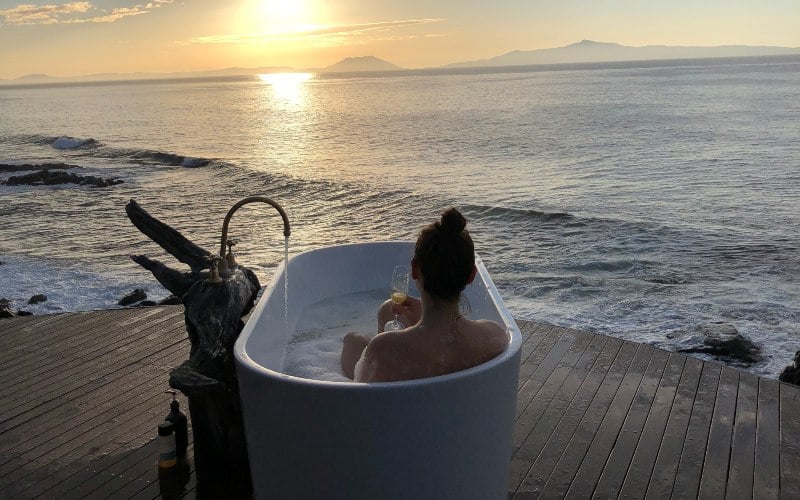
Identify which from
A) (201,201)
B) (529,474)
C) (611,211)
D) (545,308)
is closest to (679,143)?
(611,211)

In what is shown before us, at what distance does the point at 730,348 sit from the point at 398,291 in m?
3.58

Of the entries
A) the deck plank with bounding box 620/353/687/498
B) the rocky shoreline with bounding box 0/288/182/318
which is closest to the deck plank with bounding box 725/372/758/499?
the deck plank with bounding box 620/353/687/498

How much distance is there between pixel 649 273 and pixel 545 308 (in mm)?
2007

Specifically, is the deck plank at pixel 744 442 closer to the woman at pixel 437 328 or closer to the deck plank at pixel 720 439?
the deck plank at pixel 720 439

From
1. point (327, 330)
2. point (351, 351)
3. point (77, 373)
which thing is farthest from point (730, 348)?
point (77, 373)

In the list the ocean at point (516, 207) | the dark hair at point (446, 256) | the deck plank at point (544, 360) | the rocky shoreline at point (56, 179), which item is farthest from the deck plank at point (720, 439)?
the rocky shoreline at point (56, 179)

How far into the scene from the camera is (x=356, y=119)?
4028cm

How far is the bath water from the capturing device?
344cm

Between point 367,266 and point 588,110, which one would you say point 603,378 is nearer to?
point 367,266

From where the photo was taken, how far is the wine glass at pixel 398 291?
329 centimetres

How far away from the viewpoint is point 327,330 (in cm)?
429

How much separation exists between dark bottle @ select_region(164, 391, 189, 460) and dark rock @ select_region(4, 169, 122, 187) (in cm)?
1621

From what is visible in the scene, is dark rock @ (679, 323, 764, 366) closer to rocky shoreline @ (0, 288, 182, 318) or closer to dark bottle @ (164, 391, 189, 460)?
dark bottle @ (164, 391, 189, 460)

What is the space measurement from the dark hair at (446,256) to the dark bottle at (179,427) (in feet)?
4.72
